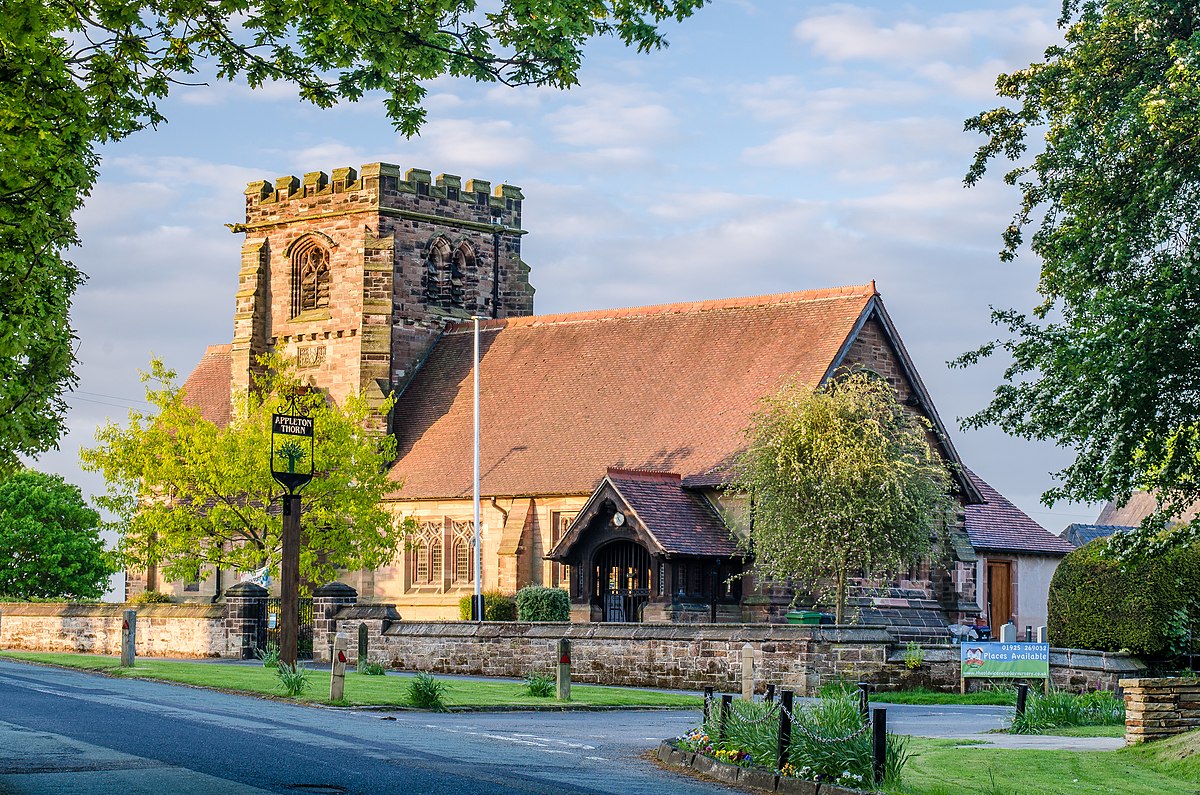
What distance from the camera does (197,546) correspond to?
1752 inches

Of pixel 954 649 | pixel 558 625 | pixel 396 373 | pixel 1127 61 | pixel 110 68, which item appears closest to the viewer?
pixel 110 68

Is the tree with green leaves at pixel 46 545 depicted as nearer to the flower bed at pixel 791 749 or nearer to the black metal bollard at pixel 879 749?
the flower bed at pixel 791 749

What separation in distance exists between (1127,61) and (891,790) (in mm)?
15459

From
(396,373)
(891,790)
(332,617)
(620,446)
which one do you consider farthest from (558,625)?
(396,373)

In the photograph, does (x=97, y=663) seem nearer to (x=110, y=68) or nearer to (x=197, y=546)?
(x=197, y=546)

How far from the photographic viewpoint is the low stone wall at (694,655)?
28.5 meters

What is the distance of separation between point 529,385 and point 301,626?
14.6 meters

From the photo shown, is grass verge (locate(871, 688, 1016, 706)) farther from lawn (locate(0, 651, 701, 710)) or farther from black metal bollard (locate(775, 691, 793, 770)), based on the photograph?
black metal bollard (locate(775, 691, 793, 770))

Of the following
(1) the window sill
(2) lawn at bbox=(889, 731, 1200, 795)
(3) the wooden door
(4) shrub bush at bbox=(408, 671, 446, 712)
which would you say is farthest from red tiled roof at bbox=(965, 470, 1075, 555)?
(2) lawn at bbox=(889, 731, 1200, 795)

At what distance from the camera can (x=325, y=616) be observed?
37.0 m

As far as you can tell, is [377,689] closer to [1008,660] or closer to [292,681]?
[292,681]

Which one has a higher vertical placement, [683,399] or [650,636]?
[683,399]

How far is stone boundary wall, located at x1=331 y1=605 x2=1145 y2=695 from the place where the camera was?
2848cm

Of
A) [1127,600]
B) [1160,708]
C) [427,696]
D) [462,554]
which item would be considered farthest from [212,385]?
[1160,708]
